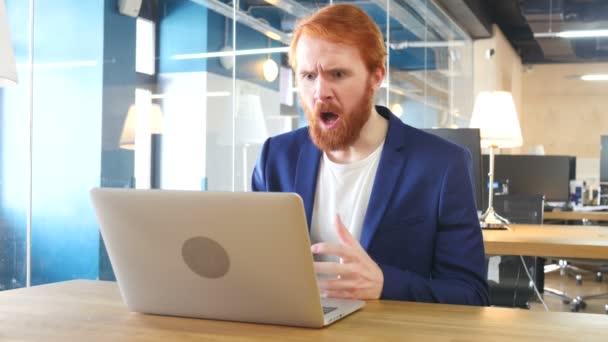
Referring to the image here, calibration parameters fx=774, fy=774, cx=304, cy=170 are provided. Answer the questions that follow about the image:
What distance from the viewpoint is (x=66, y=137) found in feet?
12.2

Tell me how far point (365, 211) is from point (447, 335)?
2.24 ft

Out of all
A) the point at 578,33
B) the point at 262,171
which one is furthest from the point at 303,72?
the point at 578,33

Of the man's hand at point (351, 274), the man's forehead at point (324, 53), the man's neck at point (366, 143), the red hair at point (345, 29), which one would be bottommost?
the man's hand at point (351, 274)

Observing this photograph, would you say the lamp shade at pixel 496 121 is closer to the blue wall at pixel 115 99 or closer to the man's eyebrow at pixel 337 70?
the blue wall at pixel 115 99

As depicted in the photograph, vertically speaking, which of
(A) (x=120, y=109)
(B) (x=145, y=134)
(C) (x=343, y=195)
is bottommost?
(C) (x=343, y=195)

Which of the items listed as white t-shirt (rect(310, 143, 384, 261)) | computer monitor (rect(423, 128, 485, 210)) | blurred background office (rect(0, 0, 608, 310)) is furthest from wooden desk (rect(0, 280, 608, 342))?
computer monitor (rect(423, 128, 485, 210))

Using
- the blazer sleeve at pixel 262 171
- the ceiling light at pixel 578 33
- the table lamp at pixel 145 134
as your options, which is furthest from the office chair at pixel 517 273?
the ceiling light at pixel 578 33

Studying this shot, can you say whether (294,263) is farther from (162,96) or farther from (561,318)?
(162,96)

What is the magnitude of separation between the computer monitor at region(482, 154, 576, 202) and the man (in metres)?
5.07

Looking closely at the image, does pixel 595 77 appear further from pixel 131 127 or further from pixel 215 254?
pixel 215 254

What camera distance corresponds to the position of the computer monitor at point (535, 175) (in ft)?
22.1

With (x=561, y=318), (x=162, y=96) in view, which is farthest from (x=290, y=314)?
(x=162, y=96)

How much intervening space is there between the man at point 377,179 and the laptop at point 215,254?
44cm

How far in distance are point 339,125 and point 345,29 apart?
0.22 meters
